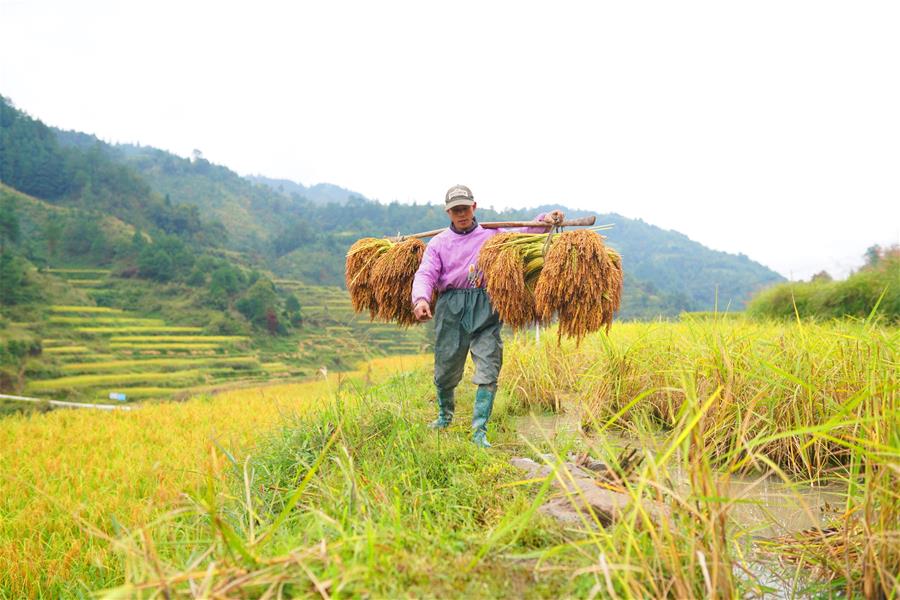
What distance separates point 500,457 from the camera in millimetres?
3246

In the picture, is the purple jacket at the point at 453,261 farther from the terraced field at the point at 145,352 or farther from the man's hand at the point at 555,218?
the terraced field at the point at 145,352

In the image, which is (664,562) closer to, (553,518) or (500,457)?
(553,518)

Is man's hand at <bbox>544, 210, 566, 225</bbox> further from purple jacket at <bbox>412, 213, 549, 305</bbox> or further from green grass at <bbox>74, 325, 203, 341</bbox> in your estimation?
green grass at <bbox>74, 325, 203, 341</bbox>

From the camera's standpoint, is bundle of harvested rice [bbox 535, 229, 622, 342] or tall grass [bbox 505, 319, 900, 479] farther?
bundle of harvested rice [bbox 535, 229, 622, 342]

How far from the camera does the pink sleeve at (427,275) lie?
3832 mm

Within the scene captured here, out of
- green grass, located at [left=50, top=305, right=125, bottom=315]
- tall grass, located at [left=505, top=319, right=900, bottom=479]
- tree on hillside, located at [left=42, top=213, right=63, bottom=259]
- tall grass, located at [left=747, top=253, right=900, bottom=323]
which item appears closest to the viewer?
tall grass, located at [left=505, top=319, right=900, bottom=479]

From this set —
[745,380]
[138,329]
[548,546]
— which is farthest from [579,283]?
[138,329]

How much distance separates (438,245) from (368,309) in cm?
100

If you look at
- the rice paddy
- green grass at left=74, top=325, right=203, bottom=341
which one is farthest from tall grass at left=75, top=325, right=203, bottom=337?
the rice paddy

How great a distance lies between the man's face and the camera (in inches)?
153

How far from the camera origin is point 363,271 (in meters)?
4.57

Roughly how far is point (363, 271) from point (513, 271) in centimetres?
149

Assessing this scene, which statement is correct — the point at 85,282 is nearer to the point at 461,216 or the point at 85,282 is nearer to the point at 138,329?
the point at 138,329

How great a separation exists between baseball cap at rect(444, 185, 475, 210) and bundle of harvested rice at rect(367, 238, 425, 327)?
585 mm
